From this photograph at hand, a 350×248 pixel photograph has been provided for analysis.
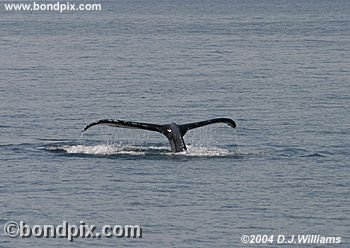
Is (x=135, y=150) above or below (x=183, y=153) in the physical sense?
above

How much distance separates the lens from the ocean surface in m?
23.5

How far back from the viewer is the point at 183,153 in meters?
30.1

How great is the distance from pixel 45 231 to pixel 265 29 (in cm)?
7654

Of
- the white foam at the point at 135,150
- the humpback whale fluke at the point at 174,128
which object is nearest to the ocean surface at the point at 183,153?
the white foam at the point at 135,150

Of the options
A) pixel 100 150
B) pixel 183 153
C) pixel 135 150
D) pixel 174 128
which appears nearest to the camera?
pixel 174 128

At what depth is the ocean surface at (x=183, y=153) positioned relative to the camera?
2352 centimetres

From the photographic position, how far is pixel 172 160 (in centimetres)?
2923

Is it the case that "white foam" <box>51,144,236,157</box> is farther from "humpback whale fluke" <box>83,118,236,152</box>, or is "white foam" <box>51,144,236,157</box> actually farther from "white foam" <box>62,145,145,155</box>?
"humpback whale fluke" <box>83,118,236,152</box>

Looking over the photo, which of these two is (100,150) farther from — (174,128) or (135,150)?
(174,128)

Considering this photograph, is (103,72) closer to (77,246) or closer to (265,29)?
(77,246)

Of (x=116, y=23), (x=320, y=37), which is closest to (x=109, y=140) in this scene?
(x=320, y=37)

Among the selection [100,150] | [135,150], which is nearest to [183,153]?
[135,150]

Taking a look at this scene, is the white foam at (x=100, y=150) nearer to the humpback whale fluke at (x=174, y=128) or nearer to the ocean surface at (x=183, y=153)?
the ocean surface at (x=183, y=153)

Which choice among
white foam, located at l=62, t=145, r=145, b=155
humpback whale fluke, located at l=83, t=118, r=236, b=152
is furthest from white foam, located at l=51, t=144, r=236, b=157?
humpback whale fluke, located at l=83, t=118, r=236, b=152
